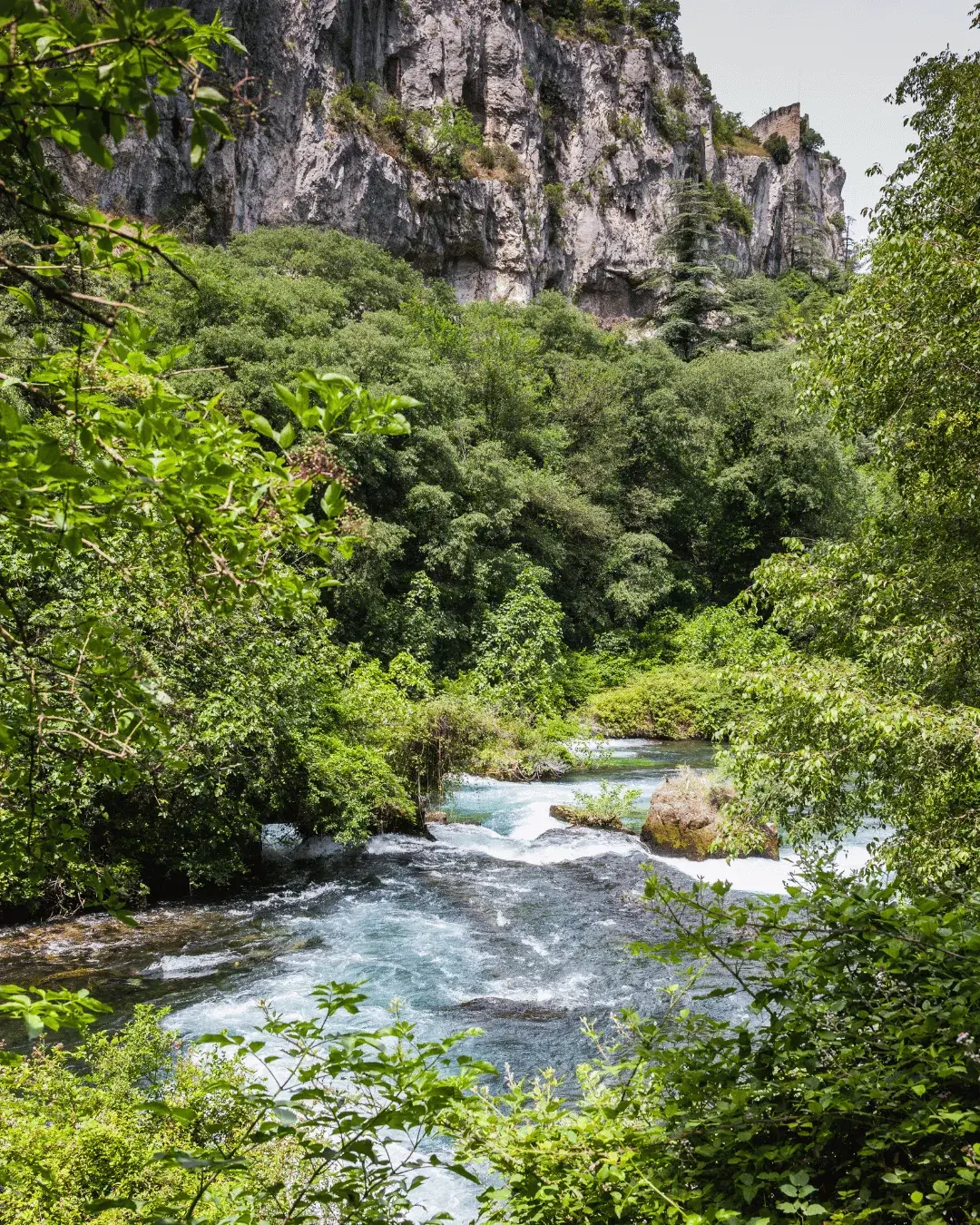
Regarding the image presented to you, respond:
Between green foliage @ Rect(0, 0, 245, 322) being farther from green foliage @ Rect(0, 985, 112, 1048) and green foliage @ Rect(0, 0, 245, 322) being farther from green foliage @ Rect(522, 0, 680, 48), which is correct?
green foliage @ Rect(522, 0, 680, 48)

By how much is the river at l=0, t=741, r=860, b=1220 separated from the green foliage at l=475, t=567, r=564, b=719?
816 cm

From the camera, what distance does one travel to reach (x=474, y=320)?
29328mm

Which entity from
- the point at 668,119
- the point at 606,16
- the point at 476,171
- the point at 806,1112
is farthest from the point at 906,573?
the point at 606,16

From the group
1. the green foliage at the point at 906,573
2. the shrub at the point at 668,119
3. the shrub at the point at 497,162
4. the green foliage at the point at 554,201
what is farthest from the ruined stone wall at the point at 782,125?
the green foliage at the point at 906,573

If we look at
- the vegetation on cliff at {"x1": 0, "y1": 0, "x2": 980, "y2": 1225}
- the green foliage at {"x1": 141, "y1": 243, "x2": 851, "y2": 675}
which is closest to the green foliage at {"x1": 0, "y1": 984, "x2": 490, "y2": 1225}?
the vegetation on cliff at {"x1": 0, "y1": 0, "x2": 980, "y2": 1225}

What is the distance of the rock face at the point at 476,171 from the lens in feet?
101

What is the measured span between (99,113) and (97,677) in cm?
140

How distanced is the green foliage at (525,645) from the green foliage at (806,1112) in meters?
17.7

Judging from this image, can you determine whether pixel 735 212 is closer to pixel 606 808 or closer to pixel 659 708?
pixel 659 708

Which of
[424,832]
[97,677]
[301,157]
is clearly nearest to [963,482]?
[97,677]

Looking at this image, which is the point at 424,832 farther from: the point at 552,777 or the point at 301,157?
the point at 301,157

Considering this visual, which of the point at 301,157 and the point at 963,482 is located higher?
the point at 301,157

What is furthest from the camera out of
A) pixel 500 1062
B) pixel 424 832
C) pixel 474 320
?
pixel 474 320

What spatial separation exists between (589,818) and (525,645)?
8.79 meters
